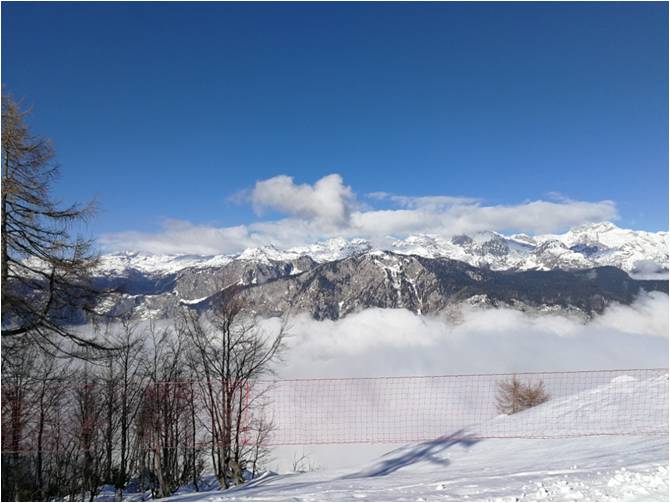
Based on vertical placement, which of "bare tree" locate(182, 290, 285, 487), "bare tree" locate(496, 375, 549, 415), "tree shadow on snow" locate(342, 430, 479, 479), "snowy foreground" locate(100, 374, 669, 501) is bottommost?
"bare tree" locate(496, 375, 549, 415)

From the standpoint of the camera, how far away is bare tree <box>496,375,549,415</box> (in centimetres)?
4888

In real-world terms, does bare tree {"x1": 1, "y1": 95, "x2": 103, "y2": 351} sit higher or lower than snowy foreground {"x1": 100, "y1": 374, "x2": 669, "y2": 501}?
higher

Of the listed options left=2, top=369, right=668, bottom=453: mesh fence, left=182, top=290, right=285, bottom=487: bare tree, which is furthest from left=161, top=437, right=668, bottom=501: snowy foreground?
left=182, top=290, right=285, bottom=487: bare tree

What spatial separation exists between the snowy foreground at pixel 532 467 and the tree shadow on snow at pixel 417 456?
0.14 ft

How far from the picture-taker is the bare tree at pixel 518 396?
48.9 m

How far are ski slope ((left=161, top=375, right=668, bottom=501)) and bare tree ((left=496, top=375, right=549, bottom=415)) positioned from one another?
1330 inches

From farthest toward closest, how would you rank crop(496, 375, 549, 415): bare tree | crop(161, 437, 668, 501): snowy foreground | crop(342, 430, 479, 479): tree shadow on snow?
1. crop(496, 375, 549, 415): bare tree
2. crop(342, 430, 479, 479): tree shadow on snow
3. crop(161, 437, 668, 501): snowy foreground

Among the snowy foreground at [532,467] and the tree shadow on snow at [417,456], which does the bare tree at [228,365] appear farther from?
the tree shadow on snow at [417,456]

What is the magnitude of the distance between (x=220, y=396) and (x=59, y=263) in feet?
32.3

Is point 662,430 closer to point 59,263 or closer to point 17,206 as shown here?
point 59,263

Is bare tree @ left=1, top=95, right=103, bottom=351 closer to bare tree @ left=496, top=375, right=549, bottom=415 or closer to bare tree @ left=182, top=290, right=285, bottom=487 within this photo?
bare tree @ left=182, top=290, right=285, bottom=487

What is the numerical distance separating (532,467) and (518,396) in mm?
45542

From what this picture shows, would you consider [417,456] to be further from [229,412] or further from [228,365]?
[228,365]

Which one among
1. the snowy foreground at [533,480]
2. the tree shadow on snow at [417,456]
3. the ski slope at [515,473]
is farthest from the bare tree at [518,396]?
the snowy foreground at [533,480]
